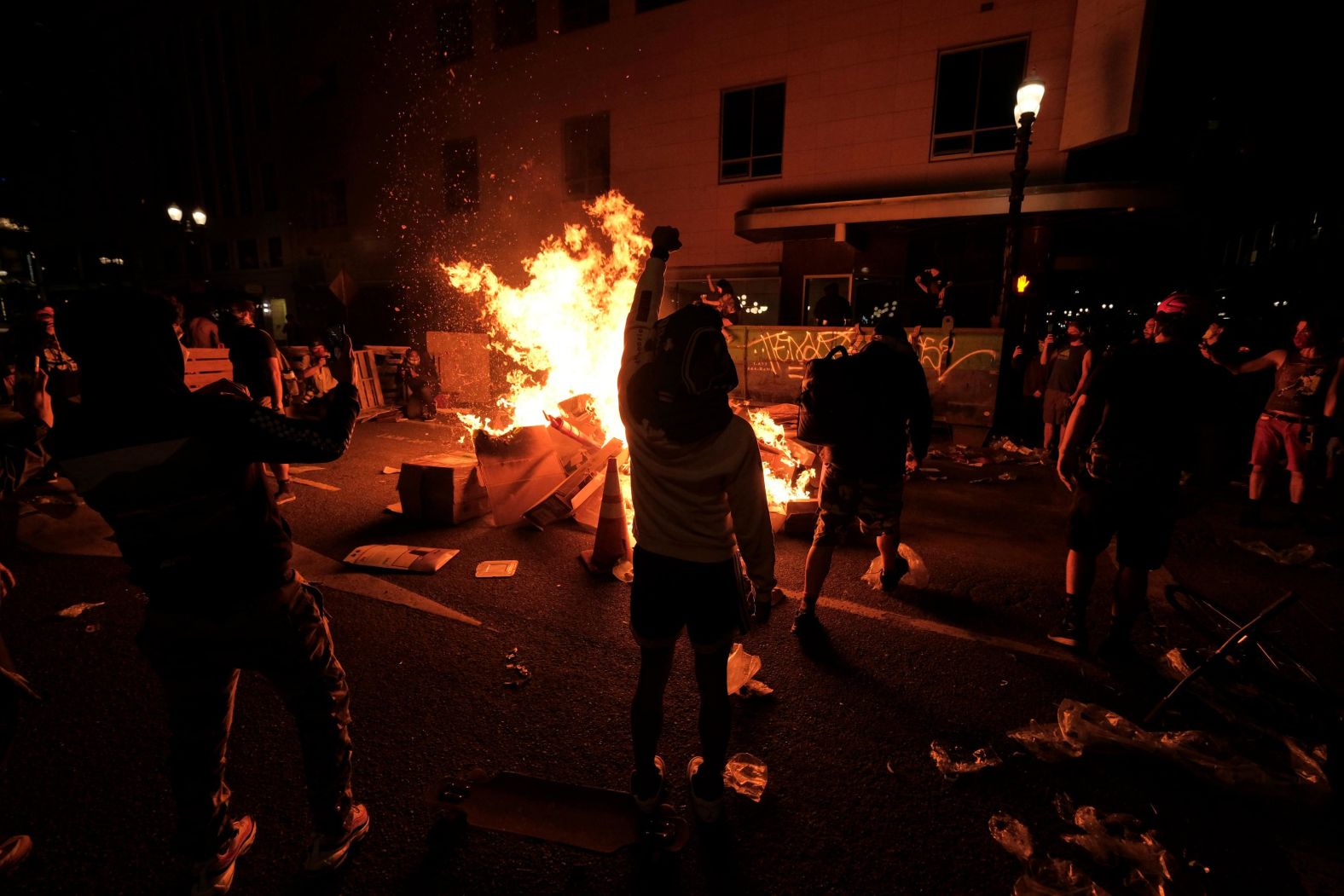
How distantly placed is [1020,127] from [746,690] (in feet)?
34.7

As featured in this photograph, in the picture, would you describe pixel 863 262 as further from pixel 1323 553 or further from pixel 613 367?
pixel 1323 553

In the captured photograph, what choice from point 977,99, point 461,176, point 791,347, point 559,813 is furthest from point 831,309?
point 461,176

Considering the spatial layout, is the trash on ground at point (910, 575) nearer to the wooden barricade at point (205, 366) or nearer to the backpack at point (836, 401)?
the backpack at point (836, 401)

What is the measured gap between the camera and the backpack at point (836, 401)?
13.5ft

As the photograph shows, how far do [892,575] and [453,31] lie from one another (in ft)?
79.3

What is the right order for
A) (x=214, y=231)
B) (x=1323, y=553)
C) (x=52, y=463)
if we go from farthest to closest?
(x=214, y=231), (x=1323, y=553), (x=52, y=463)

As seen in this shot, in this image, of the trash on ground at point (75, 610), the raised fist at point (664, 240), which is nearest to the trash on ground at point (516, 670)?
the raised fist at point (664, 240)

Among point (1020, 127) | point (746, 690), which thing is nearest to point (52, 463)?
point (746, 690)

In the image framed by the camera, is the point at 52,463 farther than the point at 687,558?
No

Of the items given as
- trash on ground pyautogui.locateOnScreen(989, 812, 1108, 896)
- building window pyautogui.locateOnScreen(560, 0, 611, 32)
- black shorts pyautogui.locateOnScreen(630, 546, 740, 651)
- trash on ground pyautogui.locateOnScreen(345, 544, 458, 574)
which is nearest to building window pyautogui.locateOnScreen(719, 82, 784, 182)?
building window pyautogui.locateOnScreen(560, 0, 611, 32)

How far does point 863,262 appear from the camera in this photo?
611 inches

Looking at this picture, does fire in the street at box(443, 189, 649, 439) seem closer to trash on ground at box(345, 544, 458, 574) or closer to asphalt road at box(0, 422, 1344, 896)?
trash on ground at box(345, 544, 458, 574)

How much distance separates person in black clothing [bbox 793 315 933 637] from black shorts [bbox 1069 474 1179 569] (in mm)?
1111

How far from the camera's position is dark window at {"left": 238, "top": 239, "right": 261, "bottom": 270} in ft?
98.7
